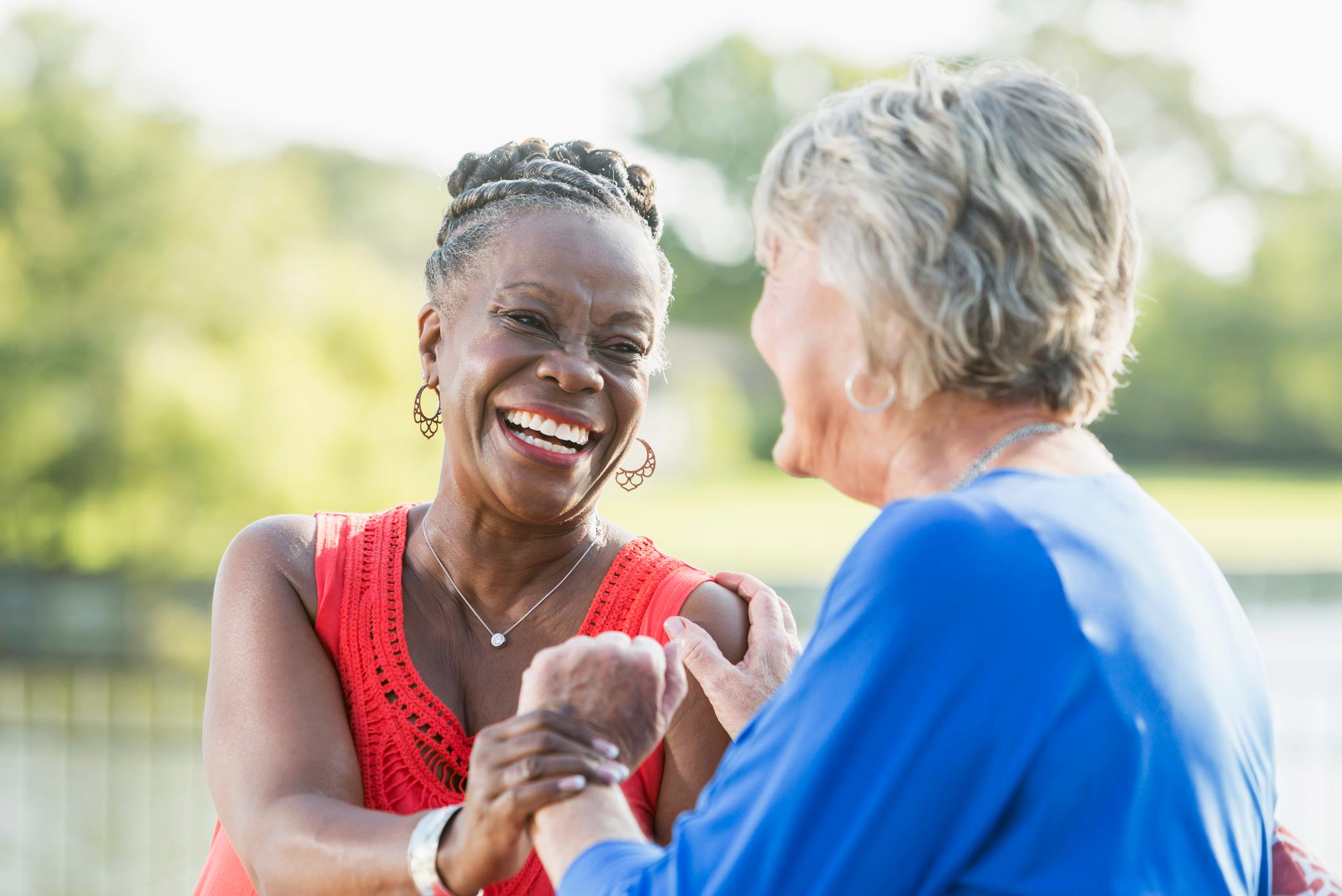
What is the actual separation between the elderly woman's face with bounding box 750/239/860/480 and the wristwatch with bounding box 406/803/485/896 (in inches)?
28.0

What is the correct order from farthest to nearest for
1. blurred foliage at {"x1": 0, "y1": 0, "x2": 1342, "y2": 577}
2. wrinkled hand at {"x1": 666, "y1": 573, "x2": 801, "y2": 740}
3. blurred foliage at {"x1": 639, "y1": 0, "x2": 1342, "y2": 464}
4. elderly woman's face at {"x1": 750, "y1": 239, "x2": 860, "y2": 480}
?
1. blurred foliage at {"x1": 639, "y1": 0, "x2": 1342, "y2": 464}
2. blurred foliage at {"x1": 0, "y1": 0, "x2": 1342, "y2": 577}
3. wrinkled hand at {"x1": 666, "y1": 573, "x2": 801, "y2": 740}
4. elderly woman's face at {"x1": 750, "y1": 239, "x2": 860, "y2": 480}

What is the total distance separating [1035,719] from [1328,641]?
599 inches

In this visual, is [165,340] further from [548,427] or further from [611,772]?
[611,772]

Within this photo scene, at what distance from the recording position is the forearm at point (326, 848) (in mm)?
1856

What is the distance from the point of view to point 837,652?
4.62ft

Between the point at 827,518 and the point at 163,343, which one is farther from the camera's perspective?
the point at 827,518

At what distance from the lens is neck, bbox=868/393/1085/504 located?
5.30 ft

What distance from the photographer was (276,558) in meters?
2.38

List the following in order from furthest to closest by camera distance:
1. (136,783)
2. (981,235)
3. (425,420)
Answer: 1. (136,783)
2. (425,420)
3. (981,235)


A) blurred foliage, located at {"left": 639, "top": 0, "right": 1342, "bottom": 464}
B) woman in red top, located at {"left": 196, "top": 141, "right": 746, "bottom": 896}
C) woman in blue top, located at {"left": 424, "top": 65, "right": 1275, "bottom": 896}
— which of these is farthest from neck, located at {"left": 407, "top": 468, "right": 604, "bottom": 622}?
blurred foliage, located at {"left": 639, "top": 0, "right": 1342, "bottom": 464}

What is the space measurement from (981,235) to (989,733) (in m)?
0.61

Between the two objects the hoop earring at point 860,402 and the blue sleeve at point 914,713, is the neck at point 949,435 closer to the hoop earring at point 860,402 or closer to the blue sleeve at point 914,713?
the hoop earring at point 860,402

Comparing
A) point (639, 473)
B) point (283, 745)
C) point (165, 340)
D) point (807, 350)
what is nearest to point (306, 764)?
point (283, 745)

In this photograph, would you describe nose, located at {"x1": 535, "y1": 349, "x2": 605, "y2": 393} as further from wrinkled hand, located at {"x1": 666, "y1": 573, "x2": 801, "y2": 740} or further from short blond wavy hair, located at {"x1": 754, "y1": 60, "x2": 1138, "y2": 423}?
short blond wavy hair, located at {"x1": 754, "y1": 60, "x2": 1138, "y2": 423}
